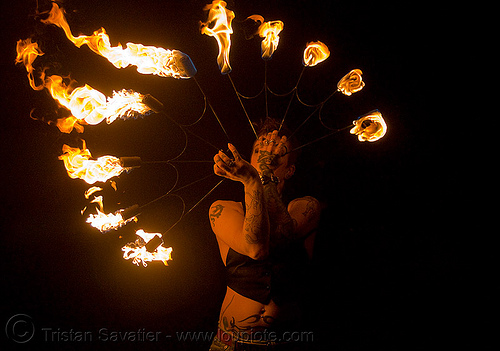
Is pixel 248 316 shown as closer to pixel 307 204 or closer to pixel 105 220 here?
pixel 307 204

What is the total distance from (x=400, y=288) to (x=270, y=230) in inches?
68.0

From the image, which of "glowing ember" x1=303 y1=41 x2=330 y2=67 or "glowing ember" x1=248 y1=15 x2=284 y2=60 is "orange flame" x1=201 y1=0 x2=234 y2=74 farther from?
"glowing ember" x1=303 y1=41 x2=330 y2=67

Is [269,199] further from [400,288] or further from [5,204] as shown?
[5,204]

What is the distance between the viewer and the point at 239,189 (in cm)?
331

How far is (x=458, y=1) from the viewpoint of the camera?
3025mm

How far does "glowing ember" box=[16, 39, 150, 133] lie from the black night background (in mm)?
A: 646

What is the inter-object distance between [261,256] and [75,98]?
5.60 feet

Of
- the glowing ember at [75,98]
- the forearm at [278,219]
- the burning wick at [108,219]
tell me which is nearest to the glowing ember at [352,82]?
the forearm at [278,219]

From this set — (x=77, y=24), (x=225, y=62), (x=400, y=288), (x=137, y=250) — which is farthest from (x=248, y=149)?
(x=400, y=288)

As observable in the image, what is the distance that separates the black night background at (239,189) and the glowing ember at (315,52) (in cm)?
81

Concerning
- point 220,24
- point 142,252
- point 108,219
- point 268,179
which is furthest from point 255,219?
point 220,24

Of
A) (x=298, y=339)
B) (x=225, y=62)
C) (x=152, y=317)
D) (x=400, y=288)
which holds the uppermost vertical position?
(x=225, y=62)

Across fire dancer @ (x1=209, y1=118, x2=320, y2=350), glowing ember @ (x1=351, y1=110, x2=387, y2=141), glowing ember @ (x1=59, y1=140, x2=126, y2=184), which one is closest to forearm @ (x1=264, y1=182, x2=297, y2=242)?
fire dancer @ (x1=209, y1=118, x2=320, y2=350)

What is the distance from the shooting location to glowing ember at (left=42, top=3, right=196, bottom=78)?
6.65ft
